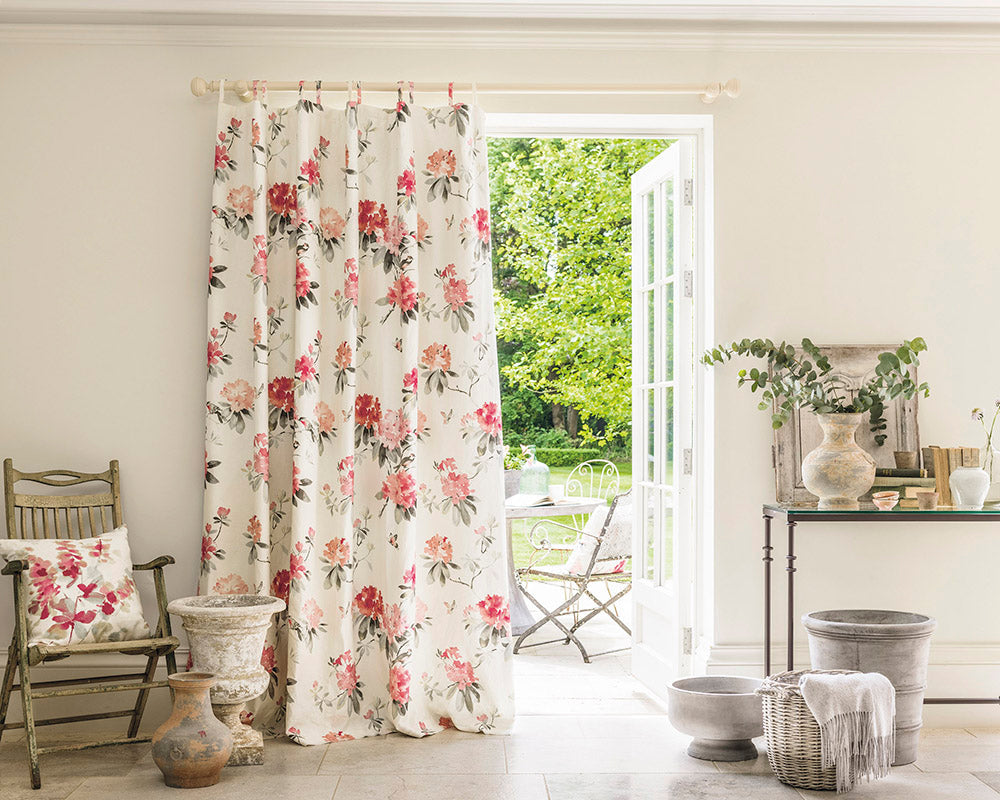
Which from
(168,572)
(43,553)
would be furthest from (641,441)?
(43,553)

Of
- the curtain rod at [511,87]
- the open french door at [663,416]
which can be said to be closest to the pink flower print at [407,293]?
the curtain rod at [511,87]

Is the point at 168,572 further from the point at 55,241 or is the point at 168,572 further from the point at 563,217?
the point at 563,217

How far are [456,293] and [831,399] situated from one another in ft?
4.99

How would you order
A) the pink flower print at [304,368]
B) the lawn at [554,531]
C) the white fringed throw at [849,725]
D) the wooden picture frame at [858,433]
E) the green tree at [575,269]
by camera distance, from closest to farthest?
1. the white fringed throw at [849,725]
2. the pink flower print at [304,368]
3. the wooden picture frame at [858,433]
4. the lawn at [554,531]
5. the green tree at [575,269]

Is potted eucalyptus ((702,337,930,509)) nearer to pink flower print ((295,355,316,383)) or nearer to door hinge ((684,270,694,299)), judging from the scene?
door hinge ((684,270,694,299))

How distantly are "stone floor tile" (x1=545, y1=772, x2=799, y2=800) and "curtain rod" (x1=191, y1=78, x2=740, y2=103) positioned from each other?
99.0 inches

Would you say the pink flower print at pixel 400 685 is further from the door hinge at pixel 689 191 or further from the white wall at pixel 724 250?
the door hinge at pixel 689 191

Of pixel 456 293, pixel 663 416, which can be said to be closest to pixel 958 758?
pixel 663 416

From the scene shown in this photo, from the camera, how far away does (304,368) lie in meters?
3.71

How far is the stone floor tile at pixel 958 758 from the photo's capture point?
11.2 feet

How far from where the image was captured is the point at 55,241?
390 centimetres

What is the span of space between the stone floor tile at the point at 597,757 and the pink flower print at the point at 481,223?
1.91 m

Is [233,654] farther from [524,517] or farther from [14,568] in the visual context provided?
[524,517]

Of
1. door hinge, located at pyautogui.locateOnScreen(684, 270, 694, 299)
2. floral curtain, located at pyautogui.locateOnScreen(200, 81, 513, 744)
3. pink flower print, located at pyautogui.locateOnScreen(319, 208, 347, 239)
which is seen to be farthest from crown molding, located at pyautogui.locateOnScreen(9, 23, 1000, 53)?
door hinge, located at pyautogui.locateOnScreen(684, 270, 694, 299)
